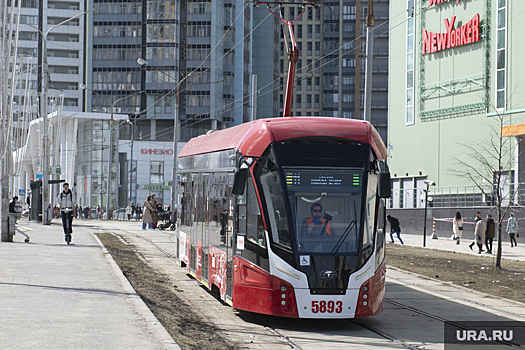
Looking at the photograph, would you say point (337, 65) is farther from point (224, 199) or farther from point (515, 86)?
point (224, 199)

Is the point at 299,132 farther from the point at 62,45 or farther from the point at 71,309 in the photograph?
the point at 62,45

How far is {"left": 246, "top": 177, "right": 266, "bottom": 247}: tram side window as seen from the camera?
397 inches

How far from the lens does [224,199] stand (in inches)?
461

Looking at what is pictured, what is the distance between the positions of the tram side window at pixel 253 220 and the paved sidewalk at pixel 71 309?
5.60ft

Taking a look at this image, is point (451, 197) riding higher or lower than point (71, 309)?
higher

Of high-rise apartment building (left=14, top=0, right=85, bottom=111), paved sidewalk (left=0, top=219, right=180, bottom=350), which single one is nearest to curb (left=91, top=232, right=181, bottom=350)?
paved sidewalk (left=0, top=219, right=180, bottom=350)

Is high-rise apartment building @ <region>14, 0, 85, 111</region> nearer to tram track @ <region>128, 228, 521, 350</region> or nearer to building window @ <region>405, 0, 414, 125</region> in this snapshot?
building window @ <region>405, 0, 414, 125</region>

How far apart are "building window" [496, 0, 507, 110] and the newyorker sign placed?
6.90 ft

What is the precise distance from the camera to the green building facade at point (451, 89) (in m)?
46.4

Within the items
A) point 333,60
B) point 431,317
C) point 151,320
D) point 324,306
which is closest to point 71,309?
point 151,320

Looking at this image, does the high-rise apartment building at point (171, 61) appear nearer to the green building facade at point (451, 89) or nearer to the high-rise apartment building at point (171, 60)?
the high-rise apartment building at point (171, 60)

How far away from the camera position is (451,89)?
52.9 m

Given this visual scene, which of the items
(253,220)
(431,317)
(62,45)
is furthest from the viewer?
(62,45)

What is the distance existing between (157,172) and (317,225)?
7277 centimetres
